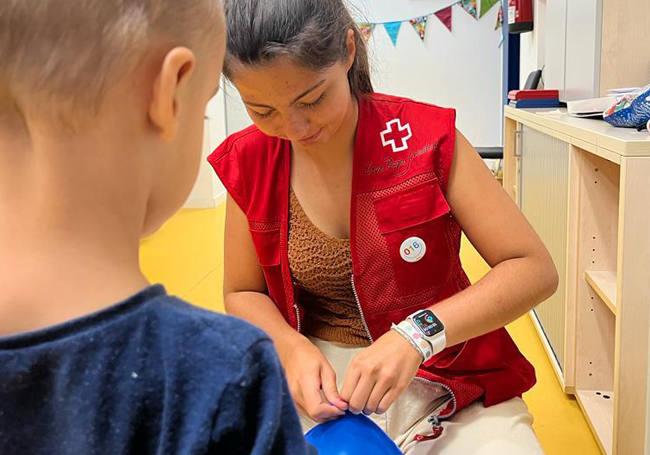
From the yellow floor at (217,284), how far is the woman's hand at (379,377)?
2.82ft

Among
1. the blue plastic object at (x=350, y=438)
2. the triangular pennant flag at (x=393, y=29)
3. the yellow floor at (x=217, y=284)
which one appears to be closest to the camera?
the blue plastic object at (x=350, y=438)

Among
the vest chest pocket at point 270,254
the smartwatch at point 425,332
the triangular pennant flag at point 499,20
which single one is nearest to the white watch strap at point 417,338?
the smartwatch at point 425,332

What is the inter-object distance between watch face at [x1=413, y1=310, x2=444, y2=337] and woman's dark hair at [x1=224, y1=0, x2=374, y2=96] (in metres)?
0.34

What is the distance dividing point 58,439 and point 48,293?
9 centimetres

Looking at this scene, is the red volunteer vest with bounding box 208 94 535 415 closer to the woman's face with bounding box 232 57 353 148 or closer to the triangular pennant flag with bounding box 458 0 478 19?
the woman's face with bounding box 232 57 353 148

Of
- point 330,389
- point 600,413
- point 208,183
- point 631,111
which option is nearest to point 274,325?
point 330,389

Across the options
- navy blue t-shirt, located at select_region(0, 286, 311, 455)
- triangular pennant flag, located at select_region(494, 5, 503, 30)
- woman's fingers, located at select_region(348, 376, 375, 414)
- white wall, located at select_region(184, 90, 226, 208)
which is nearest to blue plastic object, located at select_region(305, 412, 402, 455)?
woman's fingers, located at select_region(348, 376, 375, 414)

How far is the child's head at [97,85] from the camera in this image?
1.41 feet

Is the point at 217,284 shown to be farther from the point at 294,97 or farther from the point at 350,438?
the point at 350,438

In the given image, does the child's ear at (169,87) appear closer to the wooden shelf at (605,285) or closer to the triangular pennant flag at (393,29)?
the wooden shelf at (605,285)

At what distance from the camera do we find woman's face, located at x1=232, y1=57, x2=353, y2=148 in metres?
0.93

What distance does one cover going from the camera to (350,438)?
0.79 meters

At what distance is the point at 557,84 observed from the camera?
97.2 inches

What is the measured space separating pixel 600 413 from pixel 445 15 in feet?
12.2
